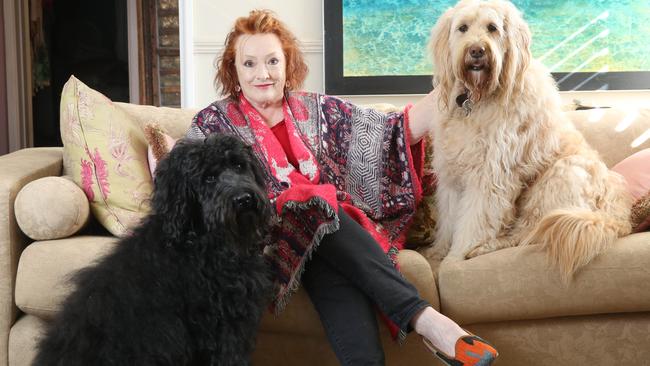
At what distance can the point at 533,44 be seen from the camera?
4035 millimetres

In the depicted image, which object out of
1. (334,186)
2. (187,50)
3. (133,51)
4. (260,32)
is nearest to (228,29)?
(187,50)

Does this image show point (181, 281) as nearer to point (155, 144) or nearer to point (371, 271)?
point (371, 271)

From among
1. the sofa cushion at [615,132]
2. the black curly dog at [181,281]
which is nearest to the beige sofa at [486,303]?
the black curly dog at [181,281]

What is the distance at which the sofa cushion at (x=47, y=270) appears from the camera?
2.14m

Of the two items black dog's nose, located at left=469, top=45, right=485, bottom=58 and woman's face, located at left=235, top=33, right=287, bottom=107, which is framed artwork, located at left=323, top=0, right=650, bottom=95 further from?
black dog's nose, located at left=469, top=45, right=485, bottom=58

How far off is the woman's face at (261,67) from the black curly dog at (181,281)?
767mm

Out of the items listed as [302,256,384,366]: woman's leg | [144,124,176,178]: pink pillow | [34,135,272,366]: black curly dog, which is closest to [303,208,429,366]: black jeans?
[302,256,384,366]: woman's leg

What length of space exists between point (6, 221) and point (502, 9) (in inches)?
69.4

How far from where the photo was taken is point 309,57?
4.04m

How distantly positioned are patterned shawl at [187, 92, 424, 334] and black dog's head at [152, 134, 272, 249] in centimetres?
55

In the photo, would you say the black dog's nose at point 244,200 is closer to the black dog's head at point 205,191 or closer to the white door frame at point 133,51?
the black dog's head at point 205,191

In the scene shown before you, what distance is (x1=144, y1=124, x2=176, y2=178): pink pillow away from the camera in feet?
7.95

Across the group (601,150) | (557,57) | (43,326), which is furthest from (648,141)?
(43,326)

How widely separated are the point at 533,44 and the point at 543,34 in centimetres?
8
